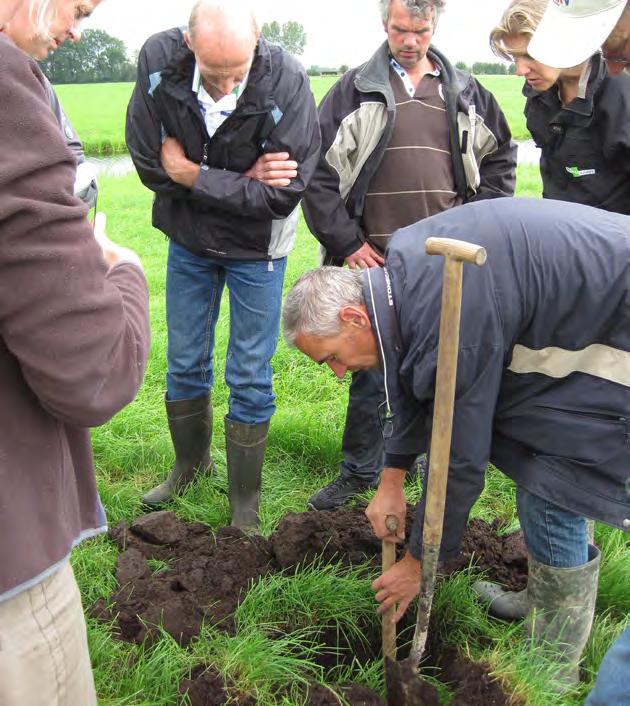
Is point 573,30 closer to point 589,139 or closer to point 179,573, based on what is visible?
point 589,139

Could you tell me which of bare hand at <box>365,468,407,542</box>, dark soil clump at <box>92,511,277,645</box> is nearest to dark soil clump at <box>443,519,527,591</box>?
bare hand at <box>365,468,407,542</box>

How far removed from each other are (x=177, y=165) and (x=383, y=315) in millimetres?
1444

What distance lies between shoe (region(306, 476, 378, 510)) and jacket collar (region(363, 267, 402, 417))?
1623 mm

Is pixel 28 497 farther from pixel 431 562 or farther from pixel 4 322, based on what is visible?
pixel 431 562

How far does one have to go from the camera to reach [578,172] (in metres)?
3.63

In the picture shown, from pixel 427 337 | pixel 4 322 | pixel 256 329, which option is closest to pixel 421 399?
pixel 427 337

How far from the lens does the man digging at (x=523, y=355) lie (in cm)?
233

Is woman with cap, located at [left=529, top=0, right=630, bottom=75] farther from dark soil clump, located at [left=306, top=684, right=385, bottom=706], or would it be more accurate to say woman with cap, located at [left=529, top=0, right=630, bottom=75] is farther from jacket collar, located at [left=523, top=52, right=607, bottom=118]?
dark soil clump, located at [left=306, top=684, right=385, bottom=706]

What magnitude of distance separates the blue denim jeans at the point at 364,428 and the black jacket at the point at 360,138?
2.32 feet

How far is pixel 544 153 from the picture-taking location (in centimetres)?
382

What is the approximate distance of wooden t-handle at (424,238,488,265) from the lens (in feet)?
6.36

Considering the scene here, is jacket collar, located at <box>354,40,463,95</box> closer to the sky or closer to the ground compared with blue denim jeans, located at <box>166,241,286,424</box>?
closer to the sky

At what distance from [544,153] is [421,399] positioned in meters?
1.97

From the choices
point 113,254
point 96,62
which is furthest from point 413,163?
point 96,62
